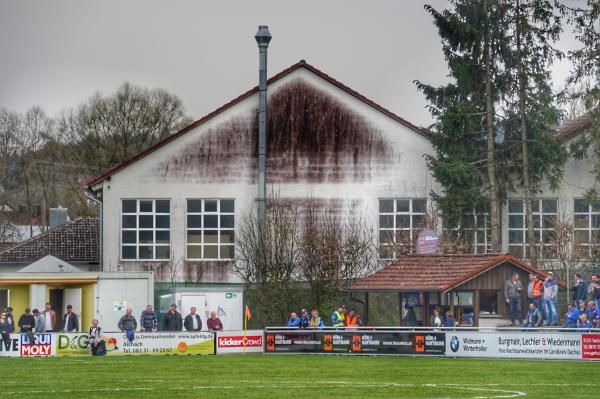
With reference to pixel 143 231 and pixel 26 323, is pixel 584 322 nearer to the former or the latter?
pixel 26 323

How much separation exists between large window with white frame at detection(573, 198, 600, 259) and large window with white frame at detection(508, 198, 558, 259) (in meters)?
1.01

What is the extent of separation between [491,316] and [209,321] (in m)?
10.3

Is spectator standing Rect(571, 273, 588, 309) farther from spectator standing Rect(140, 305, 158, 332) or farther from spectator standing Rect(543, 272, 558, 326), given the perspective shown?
spectator standing Rect(140, 305, 158, 332)

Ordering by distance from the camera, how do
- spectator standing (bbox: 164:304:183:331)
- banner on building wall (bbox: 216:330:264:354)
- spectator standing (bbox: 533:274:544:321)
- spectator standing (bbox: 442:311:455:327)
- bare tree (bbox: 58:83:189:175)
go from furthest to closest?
bare tree (bbox: 58:83:189:175)
spectator standing (bbox: 164:304:183:331)
banner on building wall (bbox: 216:330:264:354)
spectator standing (bbox: 442:311:455:327)
spectator standing (bbox: 533:274:544:321)

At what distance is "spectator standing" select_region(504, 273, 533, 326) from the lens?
48.2 metres

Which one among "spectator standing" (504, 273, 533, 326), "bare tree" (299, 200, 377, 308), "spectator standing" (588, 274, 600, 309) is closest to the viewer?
"spectator standing" (588, 274, 600, 309)

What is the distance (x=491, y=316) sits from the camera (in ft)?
163

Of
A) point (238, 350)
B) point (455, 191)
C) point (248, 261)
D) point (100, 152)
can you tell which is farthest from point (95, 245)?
point (238, 350)

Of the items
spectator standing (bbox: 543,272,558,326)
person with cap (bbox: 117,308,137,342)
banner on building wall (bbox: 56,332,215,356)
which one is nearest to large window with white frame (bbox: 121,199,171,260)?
person with cap (bbox: 117,308,137,342)

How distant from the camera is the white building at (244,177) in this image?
66062 mm

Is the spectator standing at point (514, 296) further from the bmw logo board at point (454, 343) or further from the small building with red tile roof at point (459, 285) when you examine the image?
the bmw logo board at point (454, 343)

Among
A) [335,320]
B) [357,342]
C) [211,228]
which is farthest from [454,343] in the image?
[211,228]

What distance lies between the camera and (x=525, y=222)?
213 feet

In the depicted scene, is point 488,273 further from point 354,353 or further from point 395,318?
point 395,318
